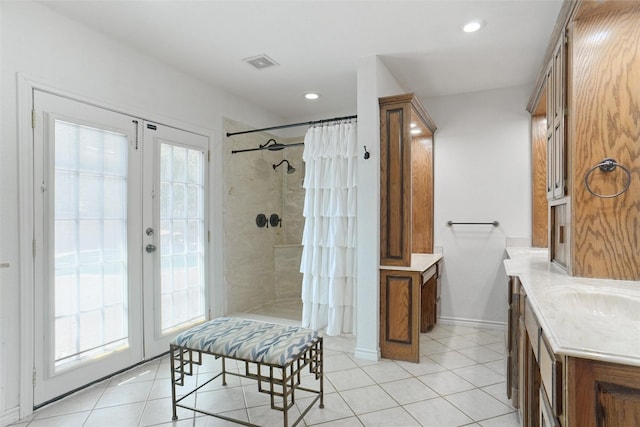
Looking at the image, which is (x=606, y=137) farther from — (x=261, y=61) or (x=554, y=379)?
(x=261, y=61)

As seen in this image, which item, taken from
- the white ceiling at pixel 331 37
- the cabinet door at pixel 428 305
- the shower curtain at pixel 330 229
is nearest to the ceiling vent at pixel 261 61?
the white ceiling at pixel 331 37

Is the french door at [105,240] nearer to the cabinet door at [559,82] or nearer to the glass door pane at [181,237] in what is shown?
the glass door pane at [181,237]

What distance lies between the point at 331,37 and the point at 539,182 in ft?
8.18

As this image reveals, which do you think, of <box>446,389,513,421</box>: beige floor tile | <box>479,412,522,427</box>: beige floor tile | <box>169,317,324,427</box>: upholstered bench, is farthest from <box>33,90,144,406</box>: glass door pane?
<box>479,412,522,427</box>: beige floor tile

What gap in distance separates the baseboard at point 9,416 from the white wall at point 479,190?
11.9ft

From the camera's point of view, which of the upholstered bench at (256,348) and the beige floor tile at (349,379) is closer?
the upholstered bench at (256,348)

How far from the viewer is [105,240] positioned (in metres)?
2.42

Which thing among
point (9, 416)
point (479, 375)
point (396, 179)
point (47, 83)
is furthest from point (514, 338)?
point (47, 83)

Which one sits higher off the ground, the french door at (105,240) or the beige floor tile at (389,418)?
the french door at (105,240)

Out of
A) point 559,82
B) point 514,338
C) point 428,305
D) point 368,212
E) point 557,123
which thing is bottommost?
point 428,305

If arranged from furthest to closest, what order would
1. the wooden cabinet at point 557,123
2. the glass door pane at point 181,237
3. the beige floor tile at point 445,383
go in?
the glass door pane at point 181,237, the beige floor tile at point 445,383, the wooden cabinet at point 557,123

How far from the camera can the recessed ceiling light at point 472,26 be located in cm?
229

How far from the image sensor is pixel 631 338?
88 centimetres

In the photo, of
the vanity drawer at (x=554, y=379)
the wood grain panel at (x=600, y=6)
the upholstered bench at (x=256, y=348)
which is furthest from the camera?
the upholstered bench at (x=256, y=348)
